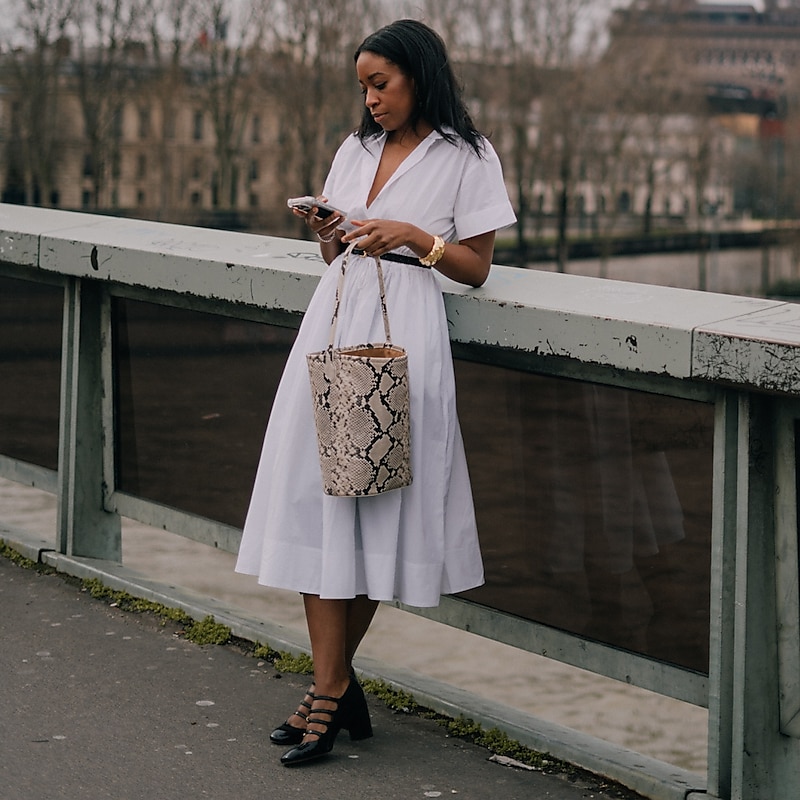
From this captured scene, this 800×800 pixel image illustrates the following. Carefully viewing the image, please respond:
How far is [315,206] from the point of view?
3061 mm

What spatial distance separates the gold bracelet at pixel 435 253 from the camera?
308 centimetres

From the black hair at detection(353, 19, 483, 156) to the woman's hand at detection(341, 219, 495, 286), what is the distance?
213 mm

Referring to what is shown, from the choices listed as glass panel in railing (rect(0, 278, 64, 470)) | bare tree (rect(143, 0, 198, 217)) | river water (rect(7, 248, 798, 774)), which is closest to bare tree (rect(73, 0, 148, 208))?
bare tree (rect(143, 0, 198, 217))

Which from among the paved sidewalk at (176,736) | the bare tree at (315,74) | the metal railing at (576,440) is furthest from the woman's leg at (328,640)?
the bare tree at (315,74)

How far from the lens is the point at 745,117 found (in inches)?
5167

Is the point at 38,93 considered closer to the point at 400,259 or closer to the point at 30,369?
the point at 30,369

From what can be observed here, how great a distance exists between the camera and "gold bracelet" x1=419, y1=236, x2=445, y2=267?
10.1 feet

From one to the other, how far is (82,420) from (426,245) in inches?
79.7

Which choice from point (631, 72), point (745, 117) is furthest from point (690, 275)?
point (745, 117)

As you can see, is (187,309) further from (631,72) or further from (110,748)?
(631,72)

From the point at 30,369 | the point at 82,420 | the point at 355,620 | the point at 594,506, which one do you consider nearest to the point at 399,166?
the point at 594,506

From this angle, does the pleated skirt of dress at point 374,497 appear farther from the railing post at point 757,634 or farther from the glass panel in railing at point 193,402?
the glass panel in railing at point 193,402

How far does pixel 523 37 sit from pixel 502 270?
68353 mm

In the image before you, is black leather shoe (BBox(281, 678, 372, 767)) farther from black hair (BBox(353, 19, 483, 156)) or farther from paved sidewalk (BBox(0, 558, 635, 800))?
black hair (BBox(353, 19, 483, 156))
